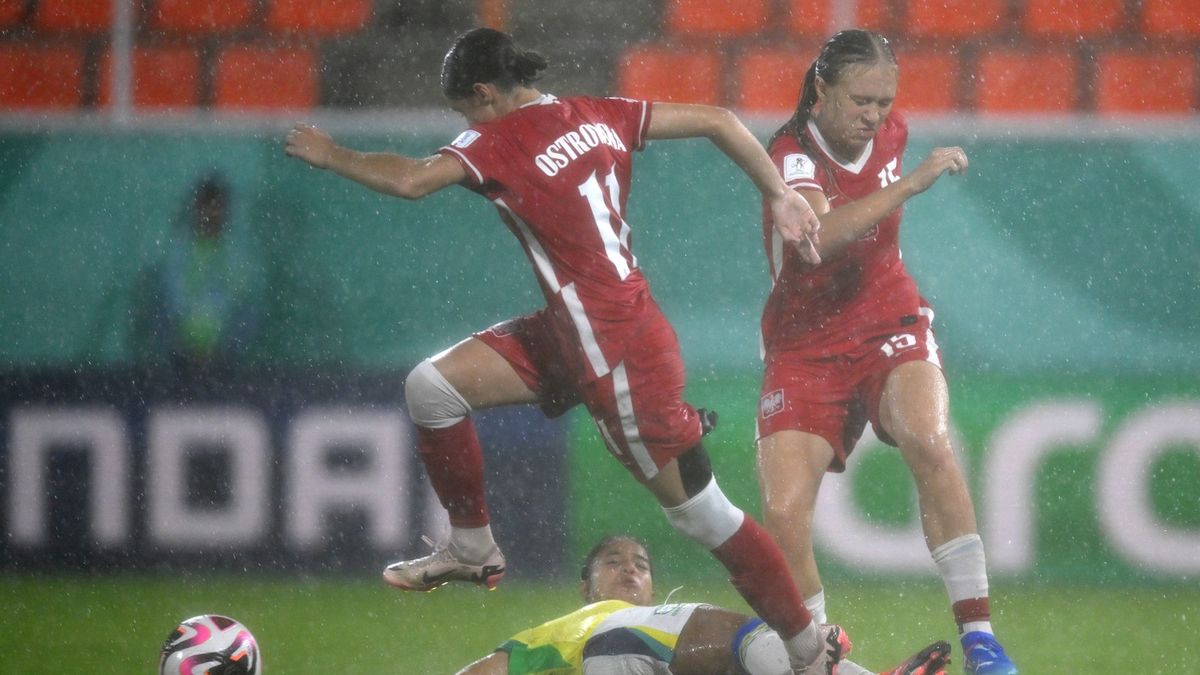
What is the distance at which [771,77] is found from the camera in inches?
316

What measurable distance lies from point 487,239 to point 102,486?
1889 millimetres

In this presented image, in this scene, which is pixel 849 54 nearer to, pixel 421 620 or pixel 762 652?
pixel 762 652

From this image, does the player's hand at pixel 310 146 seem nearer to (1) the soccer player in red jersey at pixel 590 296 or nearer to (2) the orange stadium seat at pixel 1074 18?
(1) the soccer player in red jersey at pixel 590 296

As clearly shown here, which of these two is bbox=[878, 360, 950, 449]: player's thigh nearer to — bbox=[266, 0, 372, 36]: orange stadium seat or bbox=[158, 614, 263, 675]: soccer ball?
bbox=[158, 614, 263, 675]: soccer ball

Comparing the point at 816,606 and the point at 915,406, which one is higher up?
the point at 915,406

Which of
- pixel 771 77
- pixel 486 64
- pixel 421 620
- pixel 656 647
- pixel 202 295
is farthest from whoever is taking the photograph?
pixel 771 77

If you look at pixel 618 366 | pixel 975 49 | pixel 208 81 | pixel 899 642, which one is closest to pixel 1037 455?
pixel 899 642

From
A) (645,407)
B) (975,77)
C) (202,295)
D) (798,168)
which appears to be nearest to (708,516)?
(645,407)

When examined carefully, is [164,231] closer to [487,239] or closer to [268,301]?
[268,301]

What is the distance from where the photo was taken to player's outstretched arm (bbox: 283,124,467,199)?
12.4 ft

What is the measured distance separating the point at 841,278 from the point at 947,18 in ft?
13.2

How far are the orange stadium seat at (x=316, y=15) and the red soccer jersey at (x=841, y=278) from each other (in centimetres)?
400

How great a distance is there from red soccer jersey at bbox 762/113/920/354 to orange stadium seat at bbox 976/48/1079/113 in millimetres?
3651

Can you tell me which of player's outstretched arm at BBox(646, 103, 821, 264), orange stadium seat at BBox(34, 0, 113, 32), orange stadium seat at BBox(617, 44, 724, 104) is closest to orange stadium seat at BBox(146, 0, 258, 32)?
orange stadium seat at BBox(34, 0, 113, 32)
